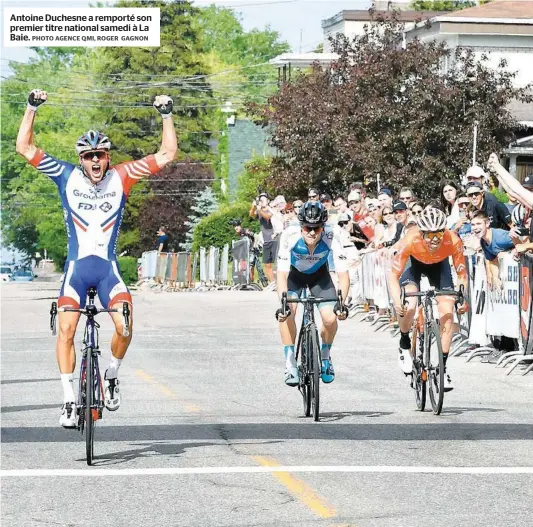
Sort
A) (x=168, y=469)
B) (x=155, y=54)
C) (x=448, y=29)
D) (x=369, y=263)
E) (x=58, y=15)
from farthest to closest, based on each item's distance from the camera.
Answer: (x=155, y=54), (x=448, y=29), (x=369, y=263), (x=58, y=15), (x=168, y=469)

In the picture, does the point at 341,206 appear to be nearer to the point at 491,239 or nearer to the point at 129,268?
the point at 491,239

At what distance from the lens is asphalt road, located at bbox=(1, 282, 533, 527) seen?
9.28 meters

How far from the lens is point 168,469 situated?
10.9m

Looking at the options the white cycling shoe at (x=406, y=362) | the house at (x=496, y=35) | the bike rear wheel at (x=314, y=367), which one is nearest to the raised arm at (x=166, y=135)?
the bike rear wheel at (x=314, y=367)

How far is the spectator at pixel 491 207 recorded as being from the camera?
20047mm

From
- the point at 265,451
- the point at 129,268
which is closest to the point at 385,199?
the point at 265,451

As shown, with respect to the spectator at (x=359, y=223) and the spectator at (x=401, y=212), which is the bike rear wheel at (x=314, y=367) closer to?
the spectator at (x=401, y=212)

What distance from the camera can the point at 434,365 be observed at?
46.4 ft

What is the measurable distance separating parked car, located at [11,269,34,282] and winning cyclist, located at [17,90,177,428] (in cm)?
11708

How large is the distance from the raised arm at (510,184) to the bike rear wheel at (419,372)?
6.82ft

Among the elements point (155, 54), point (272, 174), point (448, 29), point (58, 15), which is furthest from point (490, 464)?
point (155, 54)

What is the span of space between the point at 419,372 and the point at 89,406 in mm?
4212

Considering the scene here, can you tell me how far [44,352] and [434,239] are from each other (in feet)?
30.1

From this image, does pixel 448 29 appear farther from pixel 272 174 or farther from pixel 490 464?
pixel 490 464
